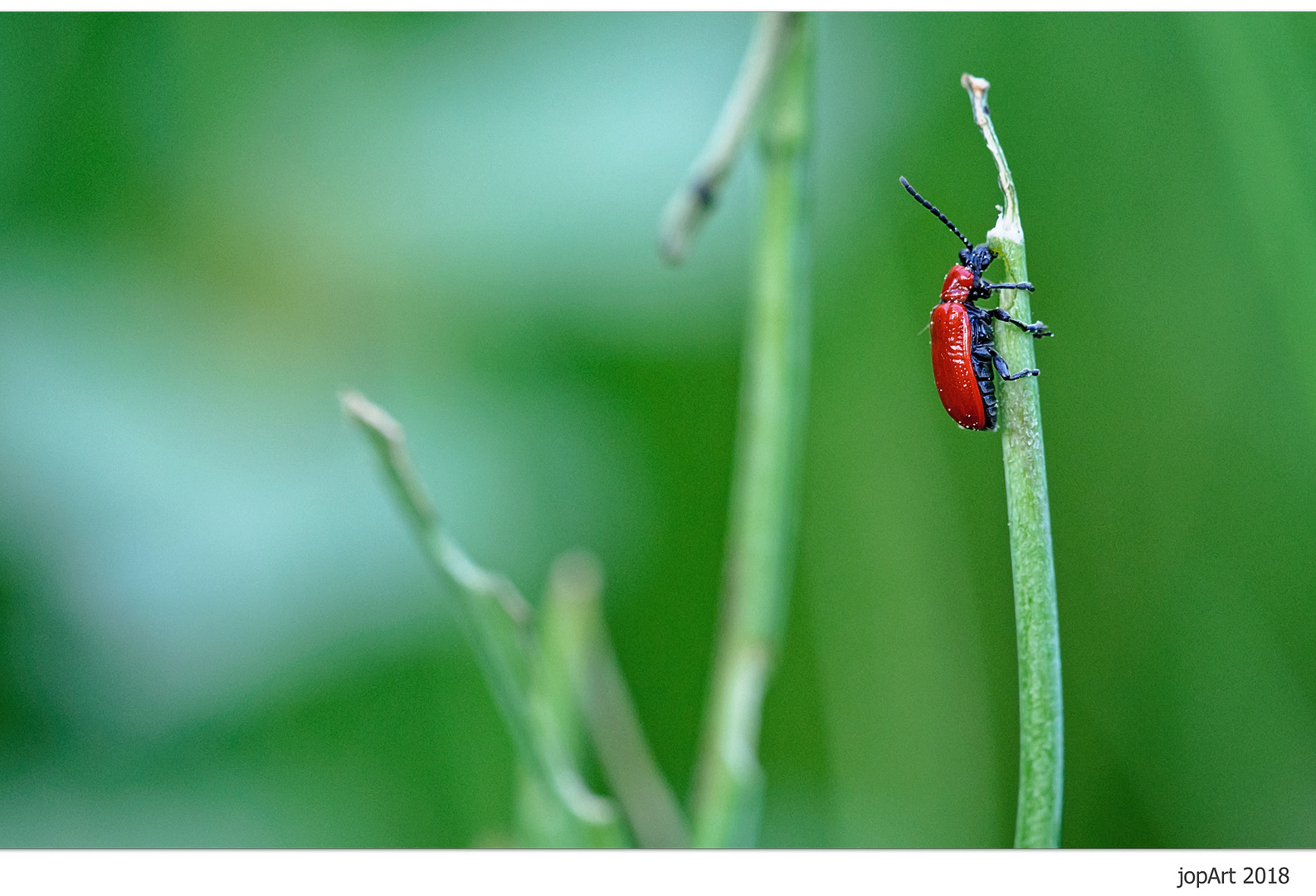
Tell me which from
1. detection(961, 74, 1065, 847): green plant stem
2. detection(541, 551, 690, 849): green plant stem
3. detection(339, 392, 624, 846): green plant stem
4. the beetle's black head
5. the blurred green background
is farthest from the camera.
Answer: the blurred green background

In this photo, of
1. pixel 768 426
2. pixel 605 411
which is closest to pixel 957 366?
pixel 768 426

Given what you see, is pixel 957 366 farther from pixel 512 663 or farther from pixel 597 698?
pixel 597 698

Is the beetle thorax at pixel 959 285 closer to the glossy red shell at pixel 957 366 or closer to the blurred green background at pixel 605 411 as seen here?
the glossy red shell at pixel 957 366


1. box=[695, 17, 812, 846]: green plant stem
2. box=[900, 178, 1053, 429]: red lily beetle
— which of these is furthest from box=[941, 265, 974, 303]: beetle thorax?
box=[695, 17, 812, 846]: green plant stem

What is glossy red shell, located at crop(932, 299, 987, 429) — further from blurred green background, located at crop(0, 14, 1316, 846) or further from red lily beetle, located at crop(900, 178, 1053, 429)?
blurred green background, located at crop(0, 14, 1316, 846)

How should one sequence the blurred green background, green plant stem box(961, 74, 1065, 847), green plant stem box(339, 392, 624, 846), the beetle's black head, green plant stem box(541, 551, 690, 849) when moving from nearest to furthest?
A: green plant stem box(961, 74, 1065, 847) → green plant stem box(339, 392, 624, 846) → the beetle's black head → green plant stem box(541, 551, 690, 849) → the blurred green background

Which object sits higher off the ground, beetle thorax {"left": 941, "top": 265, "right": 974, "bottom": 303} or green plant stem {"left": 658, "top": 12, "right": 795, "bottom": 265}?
green plant stem {"left": 658, "top": 12, "right": 795, "bottom": 265}

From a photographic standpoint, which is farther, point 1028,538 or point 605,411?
point 605,411

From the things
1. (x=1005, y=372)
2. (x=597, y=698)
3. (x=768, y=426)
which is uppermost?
(x=1005, y=372)
